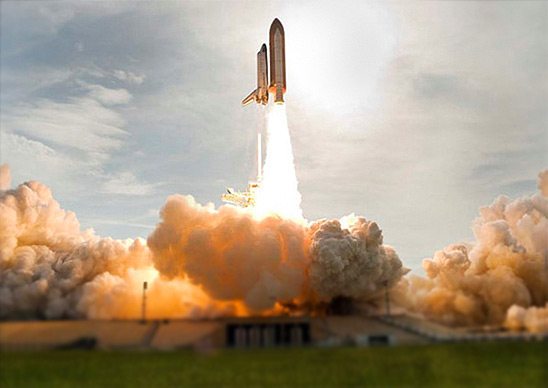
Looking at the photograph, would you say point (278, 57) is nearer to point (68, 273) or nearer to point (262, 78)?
point (262, 78)

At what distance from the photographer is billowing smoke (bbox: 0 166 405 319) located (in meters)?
55.5

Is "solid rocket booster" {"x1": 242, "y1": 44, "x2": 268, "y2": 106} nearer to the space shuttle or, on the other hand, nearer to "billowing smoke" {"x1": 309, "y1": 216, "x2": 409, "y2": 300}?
the space shuttle

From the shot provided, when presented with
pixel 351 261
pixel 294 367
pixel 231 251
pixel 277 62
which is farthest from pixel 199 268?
pixel 277 62

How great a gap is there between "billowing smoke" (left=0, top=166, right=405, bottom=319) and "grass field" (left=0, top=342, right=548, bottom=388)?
7.51 m

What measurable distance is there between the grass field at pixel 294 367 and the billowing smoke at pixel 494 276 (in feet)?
25.6

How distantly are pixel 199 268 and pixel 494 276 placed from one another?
28.7 m

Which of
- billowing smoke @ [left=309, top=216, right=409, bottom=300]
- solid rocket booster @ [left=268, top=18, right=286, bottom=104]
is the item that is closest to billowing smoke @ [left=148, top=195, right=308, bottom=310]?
billowing smoke @ [left=309, top=216, right=409, bottom=300]

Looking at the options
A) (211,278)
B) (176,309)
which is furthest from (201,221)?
(176,309)

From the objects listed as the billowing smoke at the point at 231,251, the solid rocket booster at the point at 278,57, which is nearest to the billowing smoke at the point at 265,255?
the billowing smoke at the point at 231,251

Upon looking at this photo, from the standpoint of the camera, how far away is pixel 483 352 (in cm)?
4538

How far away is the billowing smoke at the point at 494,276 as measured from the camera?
54875mm

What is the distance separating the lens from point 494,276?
6188 centimetres

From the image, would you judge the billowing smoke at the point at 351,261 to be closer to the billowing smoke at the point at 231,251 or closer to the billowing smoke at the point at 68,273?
the billowing smoke at the point at 231,251

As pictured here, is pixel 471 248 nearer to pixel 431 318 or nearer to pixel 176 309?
pixel 431 318
